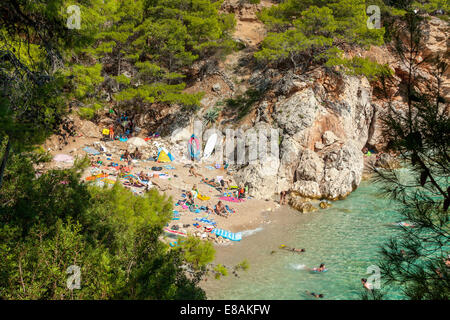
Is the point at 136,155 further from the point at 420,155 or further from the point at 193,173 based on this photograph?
the point at 420,155

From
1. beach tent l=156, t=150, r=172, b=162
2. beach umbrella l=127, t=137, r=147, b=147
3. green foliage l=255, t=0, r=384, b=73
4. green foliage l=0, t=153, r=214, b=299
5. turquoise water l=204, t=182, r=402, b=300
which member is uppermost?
green foliage l=255, t=0, r=384, b=73

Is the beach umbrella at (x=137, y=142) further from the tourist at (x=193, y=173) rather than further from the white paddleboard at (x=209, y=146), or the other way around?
the tourist at (x=193, y=173)

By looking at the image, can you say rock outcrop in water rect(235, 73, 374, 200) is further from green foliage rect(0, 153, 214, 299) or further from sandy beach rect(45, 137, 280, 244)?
green foliage rect(0, 153, 214, 299)

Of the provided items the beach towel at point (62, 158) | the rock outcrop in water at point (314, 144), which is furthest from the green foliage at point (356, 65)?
the beach towel at point (62, 158)

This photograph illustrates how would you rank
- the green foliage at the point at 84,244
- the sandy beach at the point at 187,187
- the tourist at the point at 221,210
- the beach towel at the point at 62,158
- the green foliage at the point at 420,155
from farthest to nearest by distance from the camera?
the beach towel at the point at 62,158 < the tourist at the point at 221,210 < the sandy beach at the point at 187,187 < the green foliage at the point at 84,244 < the green foliage at the point at 420,155

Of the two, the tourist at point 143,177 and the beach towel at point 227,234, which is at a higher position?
the tourist at point 143,177

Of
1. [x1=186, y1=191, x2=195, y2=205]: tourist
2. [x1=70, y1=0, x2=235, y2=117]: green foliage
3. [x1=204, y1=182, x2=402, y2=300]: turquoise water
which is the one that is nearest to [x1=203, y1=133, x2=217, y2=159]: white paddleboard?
[x1=70, y1=0, x2=235, y2=117]: green foliage

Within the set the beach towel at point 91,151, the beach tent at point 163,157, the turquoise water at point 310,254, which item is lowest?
the turquoise water at point 310,254

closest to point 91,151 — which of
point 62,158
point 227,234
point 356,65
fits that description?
point 62,158

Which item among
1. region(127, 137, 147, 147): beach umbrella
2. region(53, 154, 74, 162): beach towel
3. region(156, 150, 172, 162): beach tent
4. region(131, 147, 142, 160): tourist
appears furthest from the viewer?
region(127, 137, 147, 147): beach umbrella

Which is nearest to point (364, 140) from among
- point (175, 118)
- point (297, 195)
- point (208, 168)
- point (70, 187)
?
point (297, 195)
